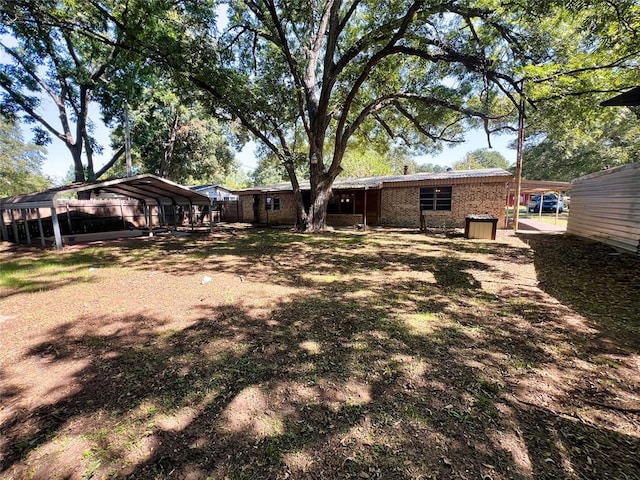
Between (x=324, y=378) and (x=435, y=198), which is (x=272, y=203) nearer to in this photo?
(x=435, y=198)

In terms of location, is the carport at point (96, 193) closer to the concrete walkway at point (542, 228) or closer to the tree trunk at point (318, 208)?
the tree trunk at point (318, 208)

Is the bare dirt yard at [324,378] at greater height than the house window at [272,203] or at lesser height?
lesser

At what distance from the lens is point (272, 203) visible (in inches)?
819

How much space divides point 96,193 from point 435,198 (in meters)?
16.2

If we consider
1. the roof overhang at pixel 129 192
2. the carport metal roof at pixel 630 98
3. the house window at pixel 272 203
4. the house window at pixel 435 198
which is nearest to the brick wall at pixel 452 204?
the house window at pixel 435 198

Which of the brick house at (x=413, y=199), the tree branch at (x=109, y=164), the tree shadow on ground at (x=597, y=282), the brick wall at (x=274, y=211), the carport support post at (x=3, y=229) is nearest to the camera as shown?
the tree shadow on ground at (x=597, y=282)

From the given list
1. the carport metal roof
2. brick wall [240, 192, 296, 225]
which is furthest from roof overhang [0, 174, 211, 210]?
the carport metal roof

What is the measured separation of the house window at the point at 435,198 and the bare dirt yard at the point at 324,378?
9.49 meters

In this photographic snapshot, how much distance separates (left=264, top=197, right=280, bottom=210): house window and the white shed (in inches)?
641

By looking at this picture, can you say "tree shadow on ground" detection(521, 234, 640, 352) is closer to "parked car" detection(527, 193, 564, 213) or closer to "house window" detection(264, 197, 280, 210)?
"house window" detection(264, 197, 280, 210)

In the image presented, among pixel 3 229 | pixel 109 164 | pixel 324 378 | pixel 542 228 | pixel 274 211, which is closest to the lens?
pixel 324 378

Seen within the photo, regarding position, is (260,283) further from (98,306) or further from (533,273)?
(533,273)

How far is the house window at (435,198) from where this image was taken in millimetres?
14922

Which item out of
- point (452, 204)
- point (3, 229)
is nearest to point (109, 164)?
point (3, 229)
